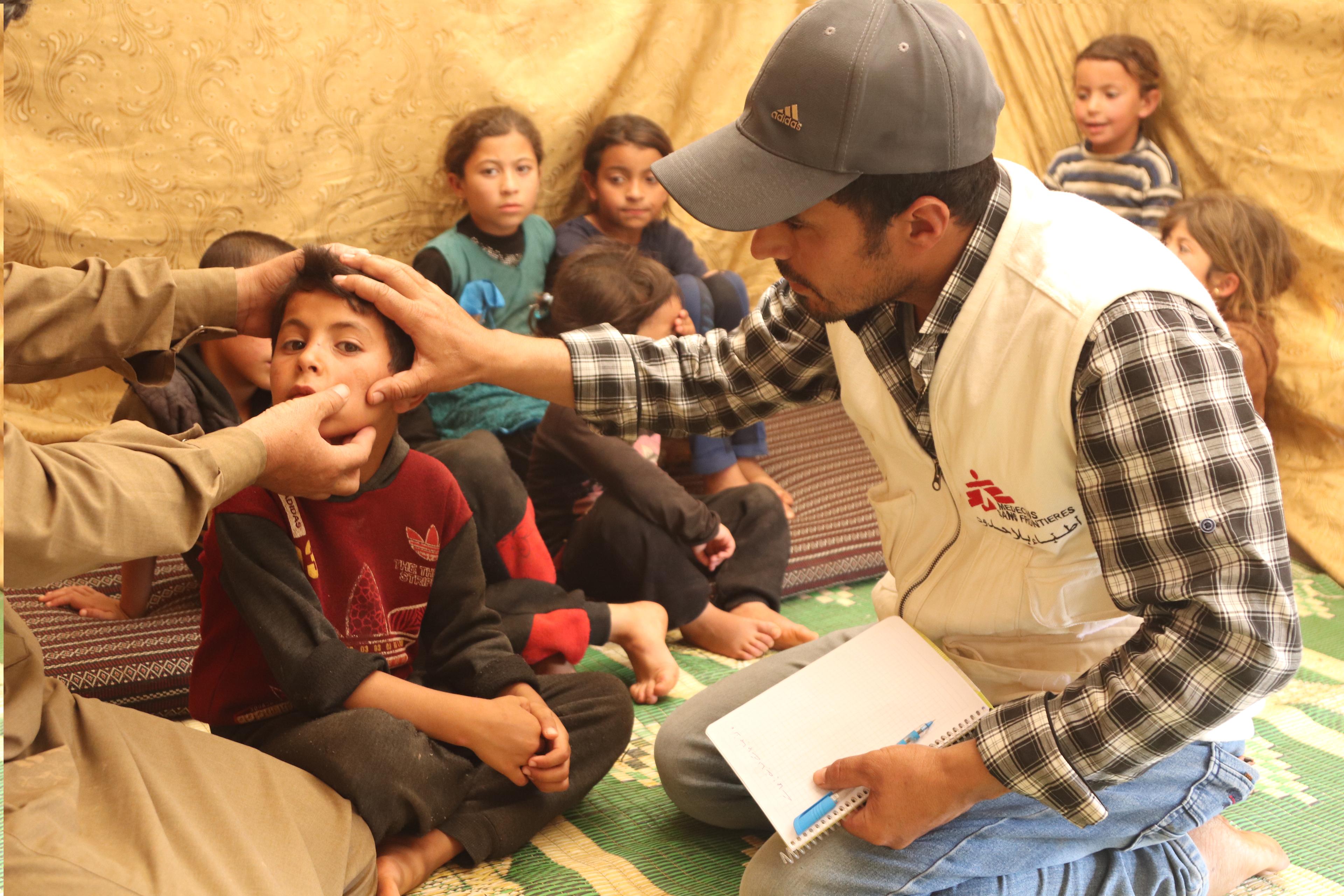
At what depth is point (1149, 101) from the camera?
2912 millimetres

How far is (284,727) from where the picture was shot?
Result: 4.05ft

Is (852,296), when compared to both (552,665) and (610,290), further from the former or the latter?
(610,290)

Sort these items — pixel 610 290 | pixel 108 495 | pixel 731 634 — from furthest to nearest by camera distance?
pixel 610 290 → pixel 731 634 → pixel 108 495

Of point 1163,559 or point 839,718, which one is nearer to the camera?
point 1163,559

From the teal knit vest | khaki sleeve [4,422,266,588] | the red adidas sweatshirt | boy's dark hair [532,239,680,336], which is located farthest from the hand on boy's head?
the teal knit vest

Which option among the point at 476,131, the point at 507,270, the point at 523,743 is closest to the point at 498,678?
the point at 523,743

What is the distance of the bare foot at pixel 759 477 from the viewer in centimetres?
240

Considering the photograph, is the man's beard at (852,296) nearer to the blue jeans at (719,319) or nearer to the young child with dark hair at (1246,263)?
the blue jeans at (719,319)

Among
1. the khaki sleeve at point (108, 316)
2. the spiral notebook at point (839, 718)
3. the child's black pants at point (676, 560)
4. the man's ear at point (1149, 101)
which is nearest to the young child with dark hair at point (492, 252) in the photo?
the child's black pants at point (676, 560)

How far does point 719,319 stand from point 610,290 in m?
0.58

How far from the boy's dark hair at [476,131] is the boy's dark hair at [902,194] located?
1.50 meters

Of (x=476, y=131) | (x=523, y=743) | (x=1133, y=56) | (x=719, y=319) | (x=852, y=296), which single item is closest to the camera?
(x=852, y=296)

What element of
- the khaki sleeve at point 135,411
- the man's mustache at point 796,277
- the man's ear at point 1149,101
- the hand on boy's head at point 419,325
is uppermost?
the man's ear at point 1149,101

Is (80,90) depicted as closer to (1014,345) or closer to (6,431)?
(6,431)
